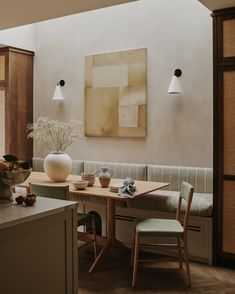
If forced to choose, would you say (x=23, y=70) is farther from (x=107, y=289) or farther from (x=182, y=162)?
(x=107, y=289)

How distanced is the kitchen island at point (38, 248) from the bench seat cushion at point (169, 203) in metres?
1.74

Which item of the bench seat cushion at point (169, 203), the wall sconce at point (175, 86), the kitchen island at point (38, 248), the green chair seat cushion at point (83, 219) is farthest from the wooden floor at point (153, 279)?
the wall sconce at point (175, 86)

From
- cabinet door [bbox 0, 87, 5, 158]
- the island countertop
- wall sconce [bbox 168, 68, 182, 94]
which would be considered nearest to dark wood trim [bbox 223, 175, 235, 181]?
wall sconce [bbox 168, 68, 182, 94]

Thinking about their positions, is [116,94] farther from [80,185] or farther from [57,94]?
[80,185]

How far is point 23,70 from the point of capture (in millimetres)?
5246

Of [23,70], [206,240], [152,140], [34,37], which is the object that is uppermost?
[34,37]

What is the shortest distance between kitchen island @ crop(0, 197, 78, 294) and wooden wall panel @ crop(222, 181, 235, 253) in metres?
1.79

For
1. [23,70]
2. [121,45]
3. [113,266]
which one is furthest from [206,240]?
[23,70]

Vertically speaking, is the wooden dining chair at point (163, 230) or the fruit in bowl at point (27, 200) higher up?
the fruit in bowl at point (27, 200)

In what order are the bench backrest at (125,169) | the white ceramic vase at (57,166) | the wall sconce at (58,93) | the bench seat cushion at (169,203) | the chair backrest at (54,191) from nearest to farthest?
1. the chair backrest at (54,191)
2. the bench seat cushion at (169,203)
3. the white ceramic vase at (57,166)
4. the bench backrest at (125,169)
5. the wall sconce at (58,93)

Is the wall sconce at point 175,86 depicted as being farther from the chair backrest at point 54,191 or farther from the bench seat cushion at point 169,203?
the chair backrest at point 54,191

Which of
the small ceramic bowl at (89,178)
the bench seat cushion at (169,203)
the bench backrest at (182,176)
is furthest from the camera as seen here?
the bench backrest at (182,176)

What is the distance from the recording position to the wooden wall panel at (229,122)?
10.8 ft

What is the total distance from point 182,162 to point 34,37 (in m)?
2.90
